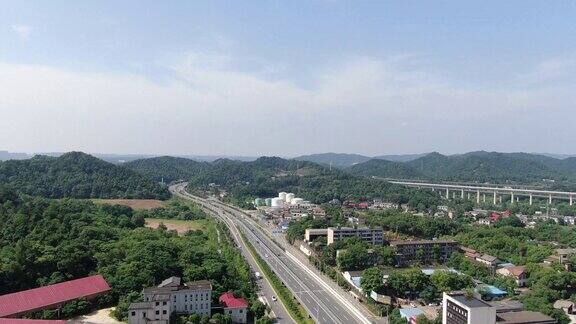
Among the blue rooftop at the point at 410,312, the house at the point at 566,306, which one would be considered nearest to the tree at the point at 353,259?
the blue rooftop at the point at 410,312

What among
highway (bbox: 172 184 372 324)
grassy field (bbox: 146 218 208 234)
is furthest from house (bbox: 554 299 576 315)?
grassy field (bbox: 146 218 208 234)

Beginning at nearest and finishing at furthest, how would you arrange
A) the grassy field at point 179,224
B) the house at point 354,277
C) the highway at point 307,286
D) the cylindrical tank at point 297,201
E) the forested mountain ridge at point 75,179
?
the highway at point 307,286 < the house at point 354,277 < the grassy field at point 179,224 < the forested mountain ridge at point 75,179 < the cylindrical tank at point 297,201

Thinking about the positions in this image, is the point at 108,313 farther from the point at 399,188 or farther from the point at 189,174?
the point at 189,174

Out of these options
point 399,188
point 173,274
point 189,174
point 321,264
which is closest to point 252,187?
point 399,188

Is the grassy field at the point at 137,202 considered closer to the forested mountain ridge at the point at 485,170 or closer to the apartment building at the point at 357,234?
the apartment building at the point at 357,234

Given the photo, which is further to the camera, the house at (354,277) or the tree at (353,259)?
the tree at (353,259)

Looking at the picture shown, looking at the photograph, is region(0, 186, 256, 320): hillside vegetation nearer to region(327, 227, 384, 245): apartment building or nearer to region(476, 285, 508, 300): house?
region(327, 227, 384, 245): apartment building
